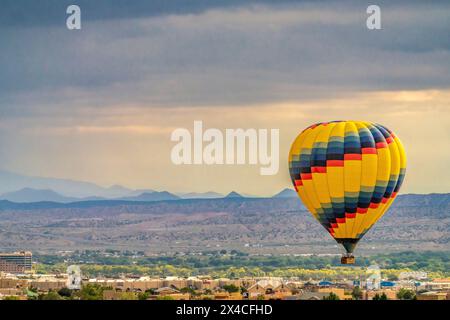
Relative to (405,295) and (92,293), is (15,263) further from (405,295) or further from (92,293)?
(405,295)

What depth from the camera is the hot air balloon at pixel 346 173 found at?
65.8m

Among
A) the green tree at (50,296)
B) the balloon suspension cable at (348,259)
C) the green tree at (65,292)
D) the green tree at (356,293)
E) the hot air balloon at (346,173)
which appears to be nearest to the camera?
the balloon suspension cable at (348,259)

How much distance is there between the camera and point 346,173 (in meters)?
65.8

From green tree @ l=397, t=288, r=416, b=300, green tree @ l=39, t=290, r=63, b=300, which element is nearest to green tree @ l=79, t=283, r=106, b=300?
green tree @ l=39, t=290, r=63, b=300

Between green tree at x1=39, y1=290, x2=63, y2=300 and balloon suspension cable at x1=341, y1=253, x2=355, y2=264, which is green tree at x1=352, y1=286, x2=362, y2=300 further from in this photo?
balloon suspension cable at x1=341, y1=253, x2=355, y2=264

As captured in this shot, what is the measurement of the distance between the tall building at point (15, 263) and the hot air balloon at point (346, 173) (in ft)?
393

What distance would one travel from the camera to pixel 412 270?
173 meters

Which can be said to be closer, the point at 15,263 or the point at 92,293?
the point at 92,293

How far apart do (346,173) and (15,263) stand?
132m

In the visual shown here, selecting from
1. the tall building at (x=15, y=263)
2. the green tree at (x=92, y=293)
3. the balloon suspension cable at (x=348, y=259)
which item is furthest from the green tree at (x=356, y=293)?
the tall building at (x=15, y=263)

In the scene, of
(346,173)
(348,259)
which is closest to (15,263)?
→ (346,173)

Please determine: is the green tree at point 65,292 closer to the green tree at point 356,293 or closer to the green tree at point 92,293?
the green tree at point 92,293
